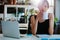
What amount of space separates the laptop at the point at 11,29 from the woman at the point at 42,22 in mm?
1151

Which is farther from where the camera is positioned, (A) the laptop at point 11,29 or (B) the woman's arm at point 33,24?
(B) the woman's arm at point 33,24

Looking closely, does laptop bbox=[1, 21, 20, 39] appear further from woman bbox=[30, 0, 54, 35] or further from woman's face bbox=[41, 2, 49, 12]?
woman's face bbox=[41, 2, 49, 12]

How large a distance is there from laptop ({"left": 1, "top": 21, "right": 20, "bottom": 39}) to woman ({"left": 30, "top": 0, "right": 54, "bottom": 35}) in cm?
115

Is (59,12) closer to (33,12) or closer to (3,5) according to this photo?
(33,12)

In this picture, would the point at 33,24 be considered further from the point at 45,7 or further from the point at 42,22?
the point at 45,7

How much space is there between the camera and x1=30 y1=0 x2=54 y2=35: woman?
258 centimetres

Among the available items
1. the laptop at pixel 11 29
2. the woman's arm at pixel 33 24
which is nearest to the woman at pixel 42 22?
the woman's arm at pixel 33 24

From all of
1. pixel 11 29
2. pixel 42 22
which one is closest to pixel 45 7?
pixel 42 22

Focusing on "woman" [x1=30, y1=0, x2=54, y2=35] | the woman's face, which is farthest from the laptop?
the woman's face

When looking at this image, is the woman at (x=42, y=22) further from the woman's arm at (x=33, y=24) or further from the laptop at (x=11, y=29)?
the laptop at (x=11, y=29)

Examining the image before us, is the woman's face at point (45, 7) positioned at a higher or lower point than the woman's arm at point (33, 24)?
higher

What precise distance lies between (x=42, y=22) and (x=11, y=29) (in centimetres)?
124

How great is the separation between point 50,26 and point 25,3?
26.7 inches

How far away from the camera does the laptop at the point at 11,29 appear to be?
1.39m
